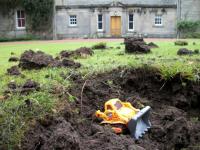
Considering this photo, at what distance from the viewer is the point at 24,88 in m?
6.71

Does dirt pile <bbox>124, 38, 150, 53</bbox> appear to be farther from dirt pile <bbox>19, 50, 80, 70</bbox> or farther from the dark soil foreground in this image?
the dark soil foreground

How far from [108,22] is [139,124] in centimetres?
3141

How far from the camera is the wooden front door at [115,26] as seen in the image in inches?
1483

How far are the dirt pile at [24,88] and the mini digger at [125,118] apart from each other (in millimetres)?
1187

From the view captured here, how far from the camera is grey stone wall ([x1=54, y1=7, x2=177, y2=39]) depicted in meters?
37.1

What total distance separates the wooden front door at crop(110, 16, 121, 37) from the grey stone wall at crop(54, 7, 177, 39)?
311mm

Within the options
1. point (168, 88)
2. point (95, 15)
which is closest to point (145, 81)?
point (168, 88)

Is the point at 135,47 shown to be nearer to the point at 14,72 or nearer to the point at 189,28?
the point at 14,72

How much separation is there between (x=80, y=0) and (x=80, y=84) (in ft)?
101

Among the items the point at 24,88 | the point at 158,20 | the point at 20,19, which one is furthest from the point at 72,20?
the point at 24,88

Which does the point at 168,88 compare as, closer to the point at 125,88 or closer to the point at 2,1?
the point at 125,88

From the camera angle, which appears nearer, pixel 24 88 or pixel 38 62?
pixel 24 88

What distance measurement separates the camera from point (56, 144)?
511cm

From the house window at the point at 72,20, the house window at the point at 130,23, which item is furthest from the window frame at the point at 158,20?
the house window at the point at 72,20
